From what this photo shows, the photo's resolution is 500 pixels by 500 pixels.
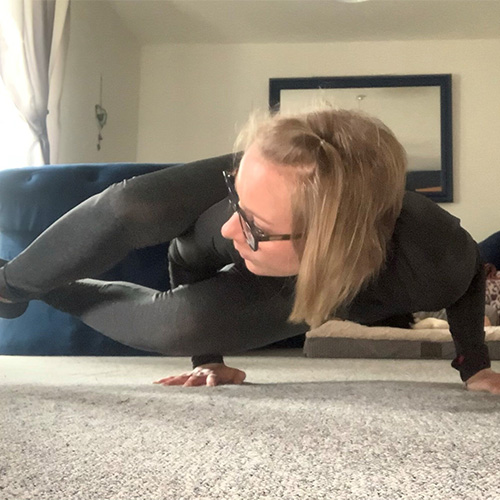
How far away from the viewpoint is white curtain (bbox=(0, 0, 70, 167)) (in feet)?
8.27

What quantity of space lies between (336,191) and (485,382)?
54 centimetres

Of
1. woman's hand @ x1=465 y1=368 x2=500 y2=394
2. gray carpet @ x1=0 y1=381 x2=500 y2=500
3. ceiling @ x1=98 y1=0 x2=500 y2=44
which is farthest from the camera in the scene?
ceiling @ x1=98 y1=0 x2=500 y2=44

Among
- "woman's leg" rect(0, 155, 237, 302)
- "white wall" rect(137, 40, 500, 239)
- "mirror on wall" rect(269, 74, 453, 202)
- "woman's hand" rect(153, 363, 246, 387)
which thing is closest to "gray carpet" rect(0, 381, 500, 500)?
"woman's hand" rect(153, 363, 246, 387)

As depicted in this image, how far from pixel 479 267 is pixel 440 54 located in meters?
3.31

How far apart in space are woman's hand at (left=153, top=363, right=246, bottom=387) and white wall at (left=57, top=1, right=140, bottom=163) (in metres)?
1.97

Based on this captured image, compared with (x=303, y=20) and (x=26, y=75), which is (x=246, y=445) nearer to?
(x=26, y=75)

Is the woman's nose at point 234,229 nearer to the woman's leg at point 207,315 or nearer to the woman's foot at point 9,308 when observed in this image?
the woman's leg at point 207,315

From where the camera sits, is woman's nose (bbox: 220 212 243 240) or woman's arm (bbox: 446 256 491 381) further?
woman's arm (bbox: 446 256 491 381)

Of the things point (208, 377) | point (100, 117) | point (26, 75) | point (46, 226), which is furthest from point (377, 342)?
point (100, 117)

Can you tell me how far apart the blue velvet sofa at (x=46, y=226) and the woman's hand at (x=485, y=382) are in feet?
3.14

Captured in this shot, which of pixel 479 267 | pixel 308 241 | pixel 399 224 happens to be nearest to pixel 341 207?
pixel 308 241

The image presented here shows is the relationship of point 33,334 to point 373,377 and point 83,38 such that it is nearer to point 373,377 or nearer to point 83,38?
point 373,377

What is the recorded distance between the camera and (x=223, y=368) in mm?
1223

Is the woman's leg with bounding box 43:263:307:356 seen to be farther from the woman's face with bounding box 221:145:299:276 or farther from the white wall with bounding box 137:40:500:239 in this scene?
the white wall with bounding box 137:40:500:239
